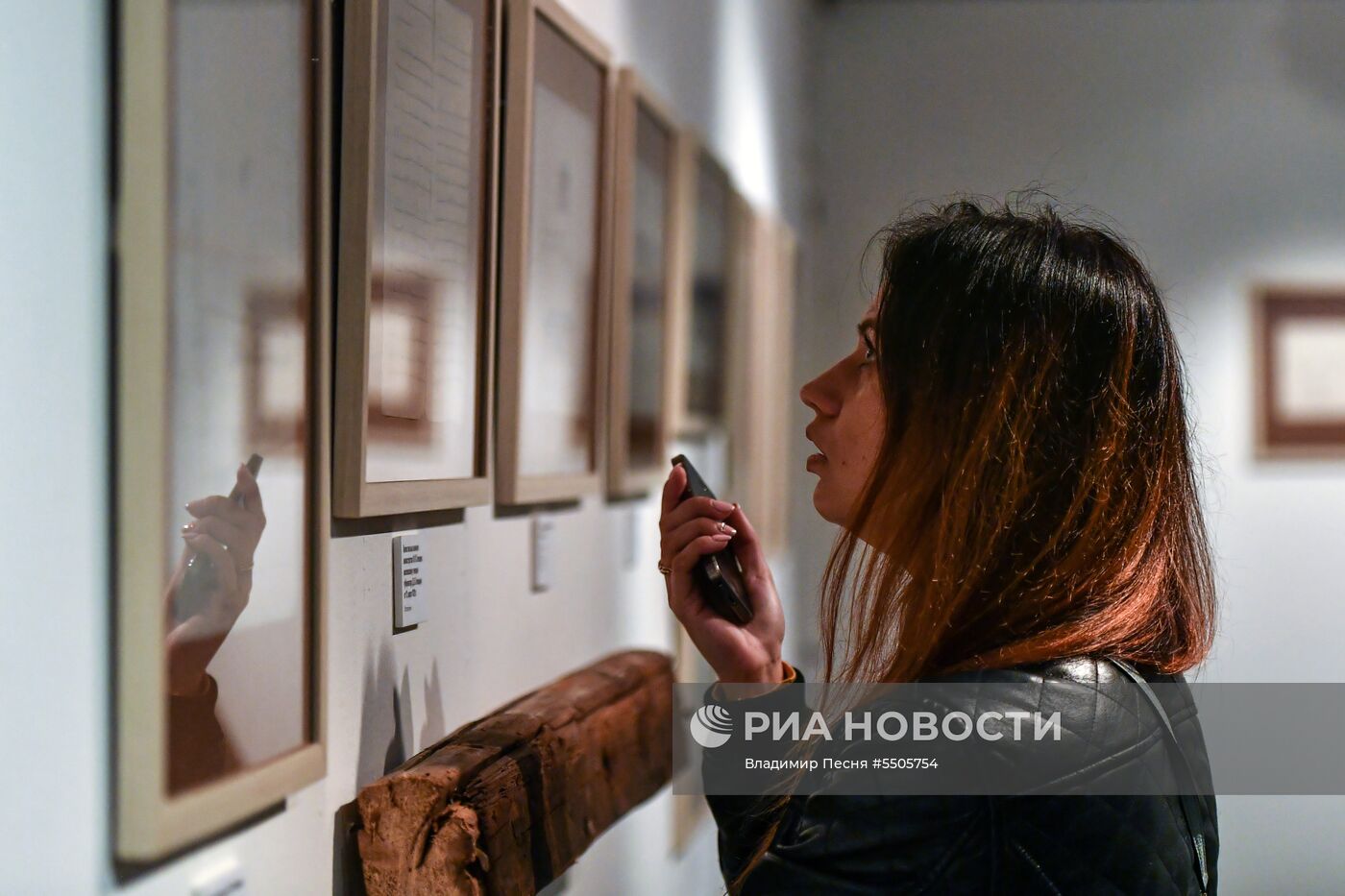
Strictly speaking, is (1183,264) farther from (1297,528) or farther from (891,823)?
(891,823)

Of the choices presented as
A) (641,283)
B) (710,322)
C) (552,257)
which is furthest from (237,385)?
(710,322)

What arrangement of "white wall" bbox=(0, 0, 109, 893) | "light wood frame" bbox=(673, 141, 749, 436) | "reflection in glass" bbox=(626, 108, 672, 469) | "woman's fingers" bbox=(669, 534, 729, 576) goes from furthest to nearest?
"light wood frame" bbox=(673, 141, 749, 436)
"reflection in glass" bbox=(626, 108, 672, 469)
"woman's fingers" bbox=(669, 534, 729, 576)
"white wall" bbox=(0, 0, 109, 893)

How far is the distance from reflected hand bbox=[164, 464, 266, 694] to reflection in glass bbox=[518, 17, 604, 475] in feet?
1.92

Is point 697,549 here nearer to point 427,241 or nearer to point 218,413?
point 427,241

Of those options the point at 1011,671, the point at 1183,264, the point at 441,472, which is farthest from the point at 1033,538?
the point at 1183,264

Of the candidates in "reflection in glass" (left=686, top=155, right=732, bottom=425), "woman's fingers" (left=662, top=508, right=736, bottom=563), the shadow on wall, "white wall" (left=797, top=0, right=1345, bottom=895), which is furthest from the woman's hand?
the shadow on wall

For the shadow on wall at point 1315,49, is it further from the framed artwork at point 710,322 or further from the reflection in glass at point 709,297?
the reflection in glass at point 709,297

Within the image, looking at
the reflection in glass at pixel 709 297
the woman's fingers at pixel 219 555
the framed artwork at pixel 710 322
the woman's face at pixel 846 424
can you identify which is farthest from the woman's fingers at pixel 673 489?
the reflection in glass at pixel 709 297

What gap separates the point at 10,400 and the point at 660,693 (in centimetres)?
115

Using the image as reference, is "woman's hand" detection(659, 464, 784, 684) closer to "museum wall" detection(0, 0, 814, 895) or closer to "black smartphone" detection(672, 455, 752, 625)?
"black smartphone" detection(672, 455, 752, 625)

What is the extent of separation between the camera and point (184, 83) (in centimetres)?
79

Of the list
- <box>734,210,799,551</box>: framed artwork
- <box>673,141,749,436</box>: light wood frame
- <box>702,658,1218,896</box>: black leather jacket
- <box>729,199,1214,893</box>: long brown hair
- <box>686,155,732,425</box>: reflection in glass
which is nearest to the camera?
<box>702,658,1218,896</box>: black leather jacket

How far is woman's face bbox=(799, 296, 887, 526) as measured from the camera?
115 cm

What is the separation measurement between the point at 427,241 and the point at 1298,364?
3608mm
